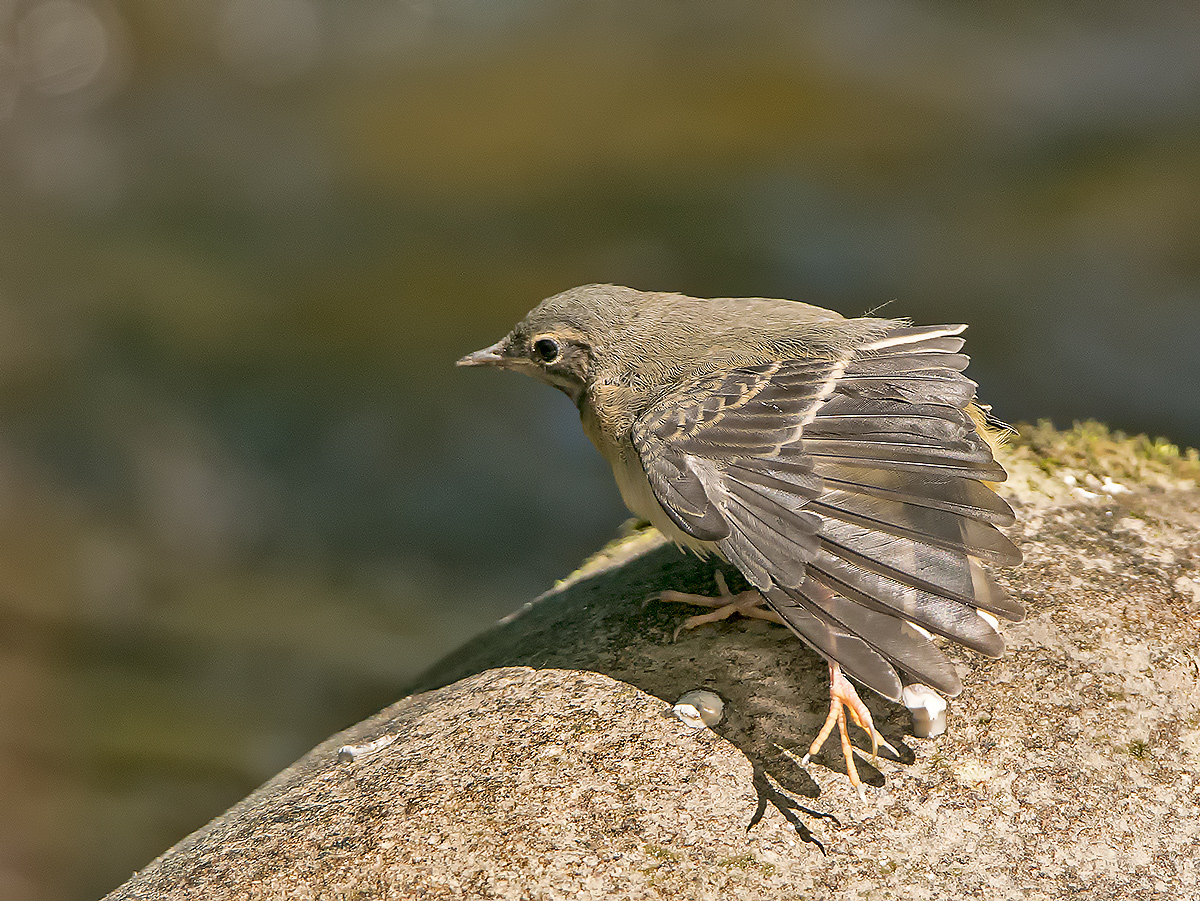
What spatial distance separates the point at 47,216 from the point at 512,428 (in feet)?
19.5

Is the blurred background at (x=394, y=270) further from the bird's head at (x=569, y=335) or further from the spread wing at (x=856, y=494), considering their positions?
the spread wing at (x=856, y=494)

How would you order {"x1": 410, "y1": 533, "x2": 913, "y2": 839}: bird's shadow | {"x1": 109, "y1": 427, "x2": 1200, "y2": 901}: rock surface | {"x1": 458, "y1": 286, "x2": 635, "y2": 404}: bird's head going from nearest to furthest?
{"x1": 109, "y1": 427, "x2": 1200, "y2": 901}: rock surface
{"x1": 410, "y1": 533, "x2": 913, "y2": 839}: bird's shadow
{"x1": 458, "y1": 286, "x2": 635, "y2": 404}: bird's head

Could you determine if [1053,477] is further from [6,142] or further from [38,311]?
[6,142]

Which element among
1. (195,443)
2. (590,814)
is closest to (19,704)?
(195,443)

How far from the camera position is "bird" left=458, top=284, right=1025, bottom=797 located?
3682mm

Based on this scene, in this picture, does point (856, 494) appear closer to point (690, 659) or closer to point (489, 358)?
point (690, 659)

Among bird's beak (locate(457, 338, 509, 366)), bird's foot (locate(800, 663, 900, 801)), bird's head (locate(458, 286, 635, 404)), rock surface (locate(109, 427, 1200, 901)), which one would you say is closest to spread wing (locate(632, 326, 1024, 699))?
bird's foot (locate(800, 663, 900, 801))

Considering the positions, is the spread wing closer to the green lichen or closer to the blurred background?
the green lichen

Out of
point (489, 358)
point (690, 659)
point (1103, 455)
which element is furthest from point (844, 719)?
point (489, 358)

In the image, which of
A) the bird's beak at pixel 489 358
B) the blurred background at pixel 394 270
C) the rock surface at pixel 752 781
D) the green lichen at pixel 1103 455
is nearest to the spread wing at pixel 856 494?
the rock surface at pixel 752 781

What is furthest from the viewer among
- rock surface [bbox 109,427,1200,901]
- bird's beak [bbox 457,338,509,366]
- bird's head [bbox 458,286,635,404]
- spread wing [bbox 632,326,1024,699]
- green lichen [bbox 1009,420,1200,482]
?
bird's beak [bbox 457,338,509,366]

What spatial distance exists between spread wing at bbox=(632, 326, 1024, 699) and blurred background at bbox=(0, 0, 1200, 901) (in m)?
5.70

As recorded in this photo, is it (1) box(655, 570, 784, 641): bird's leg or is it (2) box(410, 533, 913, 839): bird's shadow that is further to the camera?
(1) box(655, 570, 784, 641): bird's leg

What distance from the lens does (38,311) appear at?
1150cm
